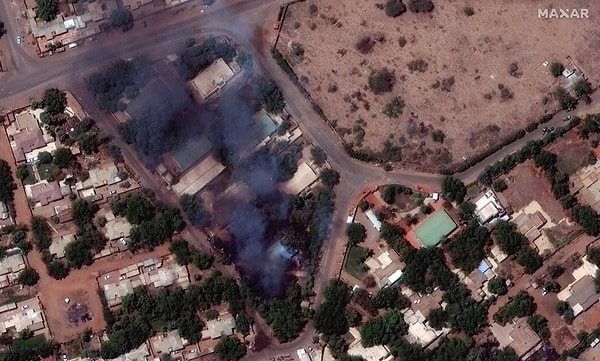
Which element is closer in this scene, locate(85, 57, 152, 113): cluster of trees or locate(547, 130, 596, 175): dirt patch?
locate(547, 130, 596, 175): dirt patch

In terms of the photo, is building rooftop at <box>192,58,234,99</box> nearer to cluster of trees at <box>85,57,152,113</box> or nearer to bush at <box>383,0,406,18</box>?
cluster of trees at <box>85,57,152,113</box>

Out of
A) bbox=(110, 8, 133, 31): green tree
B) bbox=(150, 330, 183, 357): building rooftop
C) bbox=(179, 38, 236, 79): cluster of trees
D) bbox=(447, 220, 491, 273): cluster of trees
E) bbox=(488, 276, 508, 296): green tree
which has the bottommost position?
bbox=(488, 276, 508, 296): green tree

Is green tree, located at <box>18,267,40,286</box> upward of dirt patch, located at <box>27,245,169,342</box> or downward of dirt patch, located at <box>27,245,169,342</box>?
upward

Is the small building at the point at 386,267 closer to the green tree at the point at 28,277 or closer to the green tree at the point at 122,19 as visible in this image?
the green tree at the point at 28,277

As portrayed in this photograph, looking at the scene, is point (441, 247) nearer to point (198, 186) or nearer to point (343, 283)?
point (343, 283)

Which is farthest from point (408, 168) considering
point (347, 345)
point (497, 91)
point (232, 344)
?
point (232, 344)

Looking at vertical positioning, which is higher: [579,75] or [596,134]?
[579,75]

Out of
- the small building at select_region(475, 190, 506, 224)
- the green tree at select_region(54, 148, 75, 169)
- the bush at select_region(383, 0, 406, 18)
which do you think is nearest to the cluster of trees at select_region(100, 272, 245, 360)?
the green tree at select_region(54, 148, 75, 169)
